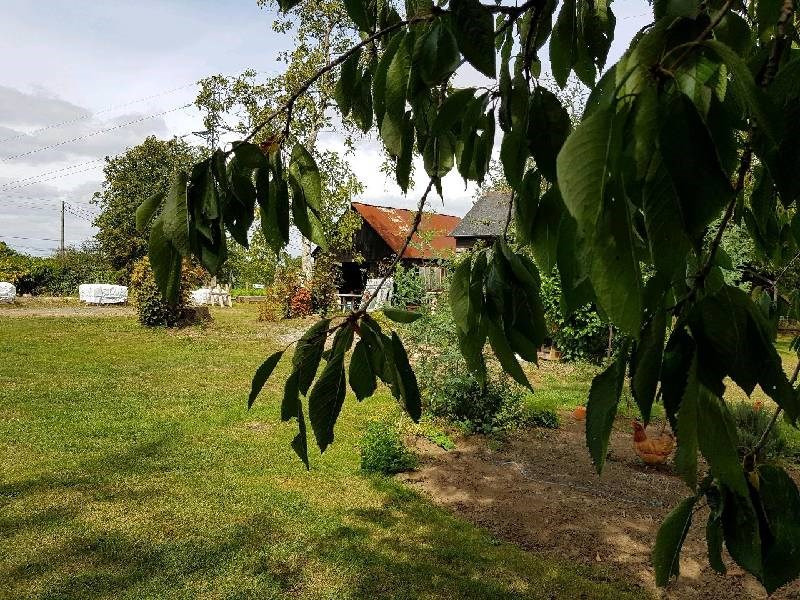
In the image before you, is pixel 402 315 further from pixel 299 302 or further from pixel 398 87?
pixel 299 302

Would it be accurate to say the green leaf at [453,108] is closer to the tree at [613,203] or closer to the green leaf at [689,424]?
the tree at [613,203]

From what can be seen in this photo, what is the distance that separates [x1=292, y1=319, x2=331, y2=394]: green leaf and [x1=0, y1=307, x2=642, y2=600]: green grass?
2911 mm

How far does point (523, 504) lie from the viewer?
4.73 m

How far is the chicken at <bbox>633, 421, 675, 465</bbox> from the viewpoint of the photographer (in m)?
5.51

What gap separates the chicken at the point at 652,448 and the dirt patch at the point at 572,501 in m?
0.16

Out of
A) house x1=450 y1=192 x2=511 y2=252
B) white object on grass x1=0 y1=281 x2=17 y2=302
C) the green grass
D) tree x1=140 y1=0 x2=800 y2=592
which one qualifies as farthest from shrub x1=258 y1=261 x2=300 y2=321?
tree x1=140 y1=0 x2=800 y2=592

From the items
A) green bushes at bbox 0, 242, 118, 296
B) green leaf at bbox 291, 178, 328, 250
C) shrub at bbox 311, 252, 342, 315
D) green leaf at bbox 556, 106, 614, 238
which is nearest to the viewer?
green leaf at bbox 556, 106, 614, 238

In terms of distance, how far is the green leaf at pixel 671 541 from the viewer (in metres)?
0.83

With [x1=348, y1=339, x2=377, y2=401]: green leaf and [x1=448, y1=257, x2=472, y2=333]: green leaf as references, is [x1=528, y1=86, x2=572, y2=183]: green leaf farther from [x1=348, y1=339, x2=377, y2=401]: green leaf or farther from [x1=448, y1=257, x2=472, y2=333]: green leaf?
[x1=348, y1=339, x2=377, y2=401]: green leaf

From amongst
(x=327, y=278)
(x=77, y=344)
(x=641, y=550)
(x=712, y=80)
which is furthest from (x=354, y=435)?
(x=327, y=278)

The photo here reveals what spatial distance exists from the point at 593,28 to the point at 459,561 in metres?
3.39

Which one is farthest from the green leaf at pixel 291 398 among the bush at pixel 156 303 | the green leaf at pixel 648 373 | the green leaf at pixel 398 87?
the bush at pixel 156 303

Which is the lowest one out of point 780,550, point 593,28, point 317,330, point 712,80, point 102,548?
point 102,548

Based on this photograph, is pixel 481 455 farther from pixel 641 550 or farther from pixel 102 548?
pixel 102 548
